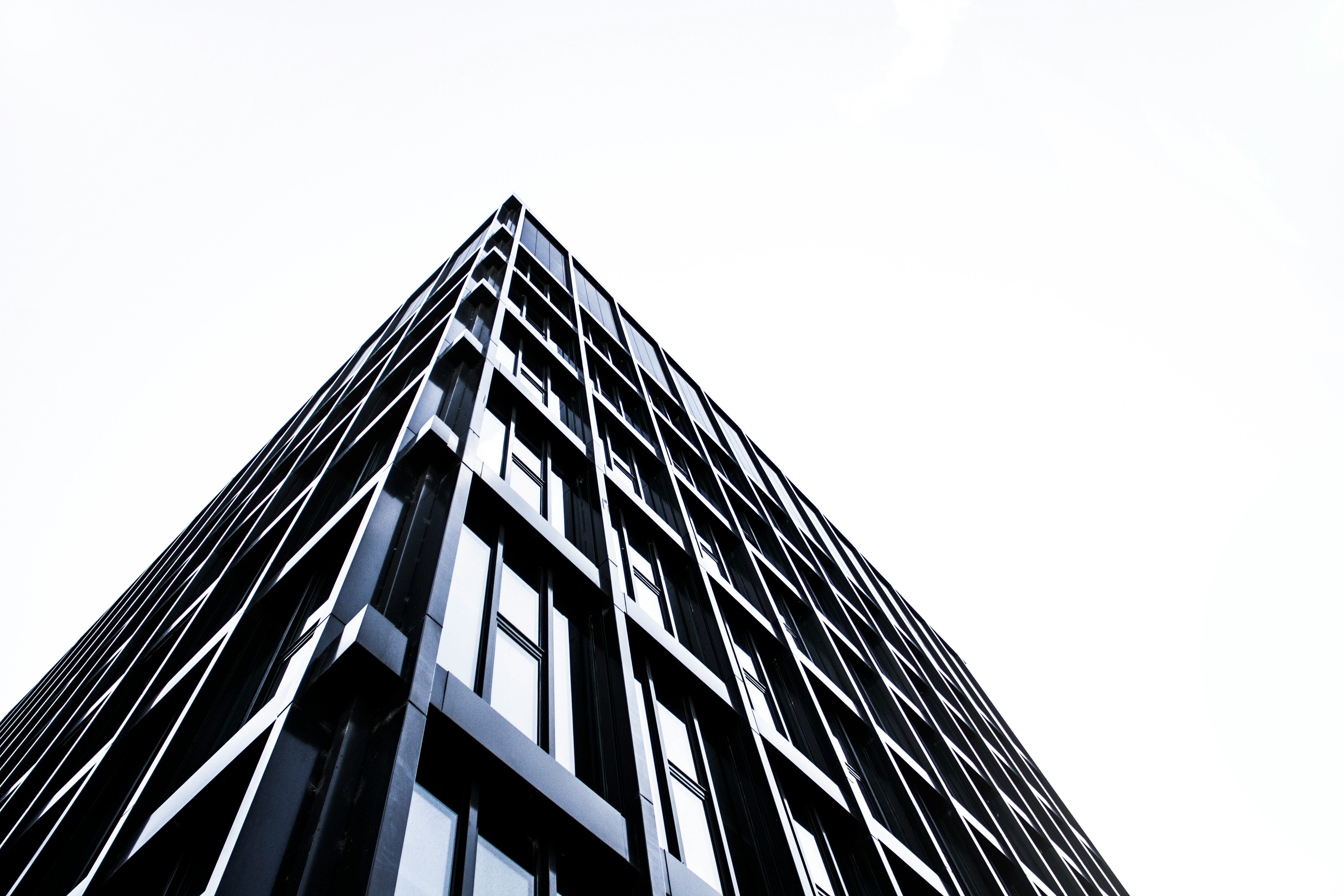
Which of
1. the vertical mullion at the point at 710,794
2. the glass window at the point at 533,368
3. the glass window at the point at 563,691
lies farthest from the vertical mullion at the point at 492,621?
the glass window at the point at 533,368

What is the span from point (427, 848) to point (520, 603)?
4.08m

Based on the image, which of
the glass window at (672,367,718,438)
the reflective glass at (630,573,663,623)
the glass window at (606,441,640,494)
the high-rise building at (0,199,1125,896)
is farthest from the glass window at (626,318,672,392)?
the reflective glass at (630,573,663,623)

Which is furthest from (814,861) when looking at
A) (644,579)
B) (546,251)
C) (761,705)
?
(546,251)

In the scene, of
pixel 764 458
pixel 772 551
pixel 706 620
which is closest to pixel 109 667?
pixel 706 620

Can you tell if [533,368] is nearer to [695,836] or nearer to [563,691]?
[563,691]

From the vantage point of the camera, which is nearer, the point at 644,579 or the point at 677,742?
the point at 677,742

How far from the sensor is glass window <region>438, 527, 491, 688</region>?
303 inches

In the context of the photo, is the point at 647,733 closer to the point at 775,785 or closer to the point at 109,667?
the point at 775,785

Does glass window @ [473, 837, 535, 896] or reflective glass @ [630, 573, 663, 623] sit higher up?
reflective glass @ [630, 573, 663, 623]

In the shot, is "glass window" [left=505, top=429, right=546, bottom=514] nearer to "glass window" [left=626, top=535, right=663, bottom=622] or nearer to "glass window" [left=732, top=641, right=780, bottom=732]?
"glass window" [left=626, top=535, right=663, bottom=622]

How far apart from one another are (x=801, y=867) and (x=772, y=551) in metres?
14.5

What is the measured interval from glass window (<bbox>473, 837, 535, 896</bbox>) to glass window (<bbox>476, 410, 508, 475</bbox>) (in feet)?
17.1

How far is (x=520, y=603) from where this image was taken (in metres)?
9.52

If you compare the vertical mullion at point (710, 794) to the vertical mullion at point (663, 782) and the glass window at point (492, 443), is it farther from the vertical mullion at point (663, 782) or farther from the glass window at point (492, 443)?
the glass window at point (492, 443)
